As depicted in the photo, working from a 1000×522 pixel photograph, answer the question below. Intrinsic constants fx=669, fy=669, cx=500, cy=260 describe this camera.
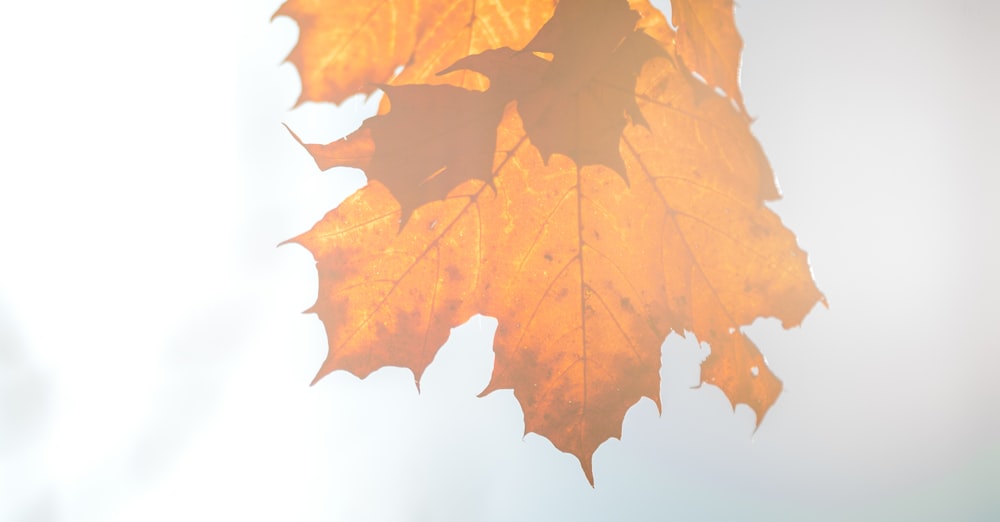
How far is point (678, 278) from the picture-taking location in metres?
0.46

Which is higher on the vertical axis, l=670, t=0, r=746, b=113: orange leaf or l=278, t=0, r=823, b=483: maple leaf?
l=670, t=0, r=746, b=113: orange leaf

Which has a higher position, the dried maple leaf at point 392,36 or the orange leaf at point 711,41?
the orange leaf at point 711,41

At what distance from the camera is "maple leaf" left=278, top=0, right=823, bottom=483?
16.7 inches

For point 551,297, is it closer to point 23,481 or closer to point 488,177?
point 488,177

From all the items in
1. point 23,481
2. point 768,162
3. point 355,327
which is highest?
point 768,162

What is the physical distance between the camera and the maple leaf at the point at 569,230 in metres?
0.42

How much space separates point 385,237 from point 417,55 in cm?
12

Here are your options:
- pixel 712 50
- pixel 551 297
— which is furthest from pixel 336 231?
pixel 712 50

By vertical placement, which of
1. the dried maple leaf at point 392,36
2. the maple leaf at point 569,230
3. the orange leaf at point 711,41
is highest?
the orange leaf at point 711,41

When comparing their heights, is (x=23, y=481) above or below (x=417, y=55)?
below

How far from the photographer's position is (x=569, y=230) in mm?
458

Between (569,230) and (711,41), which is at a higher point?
(711,41)

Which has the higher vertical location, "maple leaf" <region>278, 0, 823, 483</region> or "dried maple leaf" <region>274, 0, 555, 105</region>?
"dried maple leaf" <region>274, 0, 555, 105</region>

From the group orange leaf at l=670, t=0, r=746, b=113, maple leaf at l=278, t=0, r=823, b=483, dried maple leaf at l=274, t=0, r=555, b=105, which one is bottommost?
maple leaf at l=278, t=0, r=823, b=483
